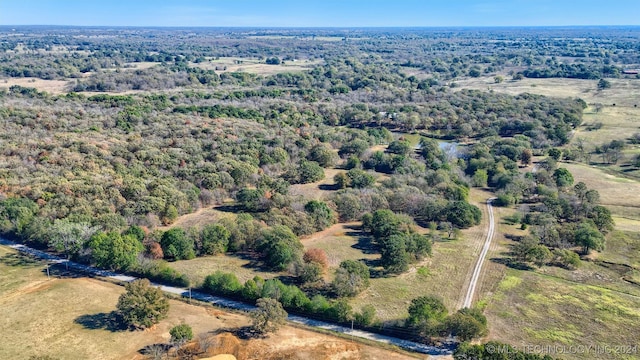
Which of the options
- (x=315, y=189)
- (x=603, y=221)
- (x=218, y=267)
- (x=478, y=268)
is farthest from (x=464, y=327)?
(x=315, y=189)

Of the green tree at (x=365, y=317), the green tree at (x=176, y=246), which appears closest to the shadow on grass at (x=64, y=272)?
the green tree at (x=176, y=246)

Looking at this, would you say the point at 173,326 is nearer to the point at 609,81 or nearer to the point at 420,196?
the point at 420,196

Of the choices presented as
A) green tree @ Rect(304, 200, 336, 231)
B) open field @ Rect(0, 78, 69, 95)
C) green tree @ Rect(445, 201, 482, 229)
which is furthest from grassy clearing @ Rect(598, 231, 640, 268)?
open field @ Rect(0, 78, 69, 95)

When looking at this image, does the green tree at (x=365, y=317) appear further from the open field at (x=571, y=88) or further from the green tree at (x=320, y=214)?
the open field at (x=571, y=88)

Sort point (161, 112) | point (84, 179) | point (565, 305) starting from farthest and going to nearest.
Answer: point (161, 112) → point (84, 179) → point (565, 305)

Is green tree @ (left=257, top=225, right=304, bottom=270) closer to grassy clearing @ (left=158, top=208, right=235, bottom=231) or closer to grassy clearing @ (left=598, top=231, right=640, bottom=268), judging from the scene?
grassy clearing @ (left=158, top=208, right=235, bottom=231)

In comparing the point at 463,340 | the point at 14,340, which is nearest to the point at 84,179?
the point at 14,340
